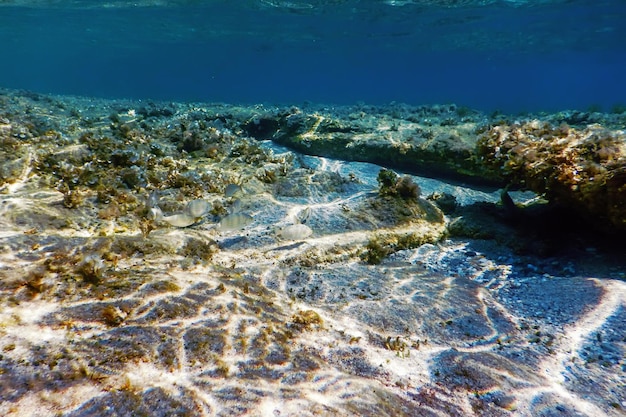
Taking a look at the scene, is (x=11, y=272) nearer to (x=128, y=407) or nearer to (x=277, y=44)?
(x=128, y=407)

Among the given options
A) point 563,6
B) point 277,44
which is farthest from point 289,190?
point 277,44

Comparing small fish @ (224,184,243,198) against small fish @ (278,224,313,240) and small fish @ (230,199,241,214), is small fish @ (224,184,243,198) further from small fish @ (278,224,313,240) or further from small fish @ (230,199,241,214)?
small fish @ (278,224,313,240)

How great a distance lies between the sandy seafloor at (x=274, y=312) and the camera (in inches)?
87.9

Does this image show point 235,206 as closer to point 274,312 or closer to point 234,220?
point 234,220

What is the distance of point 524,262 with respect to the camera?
499cm

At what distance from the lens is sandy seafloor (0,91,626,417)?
2232 mm

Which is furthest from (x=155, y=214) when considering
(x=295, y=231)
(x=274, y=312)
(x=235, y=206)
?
(x=274, y=312)

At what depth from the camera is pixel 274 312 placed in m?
3.46

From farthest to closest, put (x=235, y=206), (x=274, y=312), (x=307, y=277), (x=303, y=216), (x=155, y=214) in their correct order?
1. (x=235, y=206)
2. (x=303, y=216)
3. (x=155, y=214)
4. (x=307, y=277)
5. (x=274, y=312)

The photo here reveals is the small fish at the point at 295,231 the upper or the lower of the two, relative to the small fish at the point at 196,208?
lower

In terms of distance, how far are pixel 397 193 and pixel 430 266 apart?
185cm

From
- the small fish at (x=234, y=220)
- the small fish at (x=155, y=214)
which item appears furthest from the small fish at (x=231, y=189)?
the small fish at (x=234, y=220)

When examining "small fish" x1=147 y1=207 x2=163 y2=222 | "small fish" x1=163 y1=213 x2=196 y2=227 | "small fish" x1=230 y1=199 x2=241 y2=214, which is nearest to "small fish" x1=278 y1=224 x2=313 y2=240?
"small fish" x1=230 y1=199 x2=241 y2=214

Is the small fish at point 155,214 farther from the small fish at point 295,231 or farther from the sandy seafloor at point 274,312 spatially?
the small fish at point 295,231
